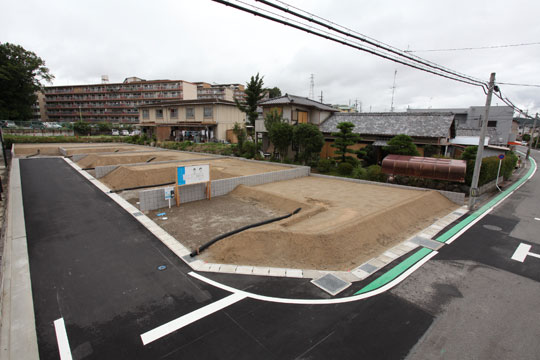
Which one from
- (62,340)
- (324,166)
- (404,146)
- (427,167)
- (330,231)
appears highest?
(404,146)

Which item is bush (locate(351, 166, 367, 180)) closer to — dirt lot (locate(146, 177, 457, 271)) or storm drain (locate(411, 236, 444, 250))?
dirt lot (locate(146, 177, 457, 271))

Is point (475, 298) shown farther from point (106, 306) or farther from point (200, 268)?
point (106, 306)

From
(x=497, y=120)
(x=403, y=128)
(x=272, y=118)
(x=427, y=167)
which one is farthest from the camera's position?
(x=497, y=120)

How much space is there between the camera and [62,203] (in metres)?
11.6

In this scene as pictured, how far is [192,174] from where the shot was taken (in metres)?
11.8

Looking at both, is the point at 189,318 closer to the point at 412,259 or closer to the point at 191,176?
the point at 412,259

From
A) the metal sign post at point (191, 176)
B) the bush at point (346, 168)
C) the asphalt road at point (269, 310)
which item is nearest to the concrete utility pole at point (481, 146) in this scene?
the asphalt road at point (269, 310)

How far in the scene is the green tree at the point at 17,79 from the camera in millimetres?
41031

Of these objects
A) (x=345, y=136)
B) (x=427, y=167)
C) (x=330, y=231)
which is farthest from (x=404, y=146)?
(x=330, y=231)

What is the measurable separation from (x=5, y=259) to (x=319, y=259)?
8464 mm

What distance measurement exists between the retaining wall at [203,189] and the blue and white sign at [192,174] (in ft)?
1.57

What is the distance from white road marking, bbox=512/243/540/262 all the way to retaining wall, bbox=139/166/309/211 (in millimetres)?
11434

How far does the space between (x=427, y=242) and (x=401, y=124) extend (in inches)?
599

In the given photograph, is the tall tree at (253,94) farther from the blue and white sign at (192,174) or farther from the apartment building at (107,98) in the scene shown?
the apartment building at (107,98)
